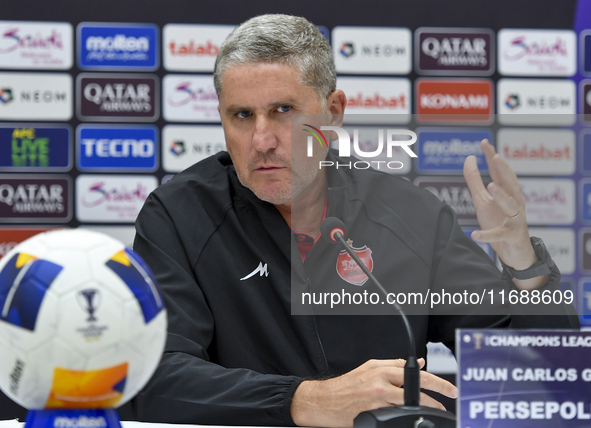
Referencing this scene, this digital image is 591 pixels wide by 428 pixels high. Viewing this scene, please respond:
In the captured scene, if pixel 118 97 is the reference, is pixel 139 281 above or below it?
below

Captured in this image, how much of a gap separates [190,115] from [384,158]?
1543 mm

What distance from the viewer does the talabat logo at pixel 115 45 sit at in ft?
7.23

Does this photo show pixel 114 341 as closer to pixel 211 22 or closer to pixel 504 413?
pixel 504 413

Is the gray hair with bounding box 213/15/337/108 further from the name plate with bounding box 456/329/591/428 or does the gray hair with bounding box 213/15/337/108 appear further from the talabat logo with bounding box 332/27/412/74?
the talabat logo with bounding box 332/27/412/74

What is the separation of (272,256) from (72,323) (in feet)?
2.47

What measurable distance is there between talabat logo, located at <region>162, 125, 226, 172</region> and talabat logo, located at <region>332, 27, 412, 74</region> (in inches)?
21.3

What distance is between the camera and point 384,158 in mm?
829

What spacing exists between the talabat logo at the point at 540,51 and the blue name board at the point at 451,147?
1653 millimetres

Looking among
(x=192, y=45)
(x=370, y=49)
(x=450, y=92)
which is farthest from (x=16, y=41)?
(x=450, y=92)

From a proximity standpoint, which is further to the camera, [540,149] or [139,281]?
[540,149]

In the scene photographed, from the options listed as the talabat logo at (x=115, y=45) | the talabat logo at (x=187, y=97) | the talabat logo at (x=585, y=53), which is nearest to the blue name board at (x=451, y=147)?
the talabat logo at (x=187, y=97)

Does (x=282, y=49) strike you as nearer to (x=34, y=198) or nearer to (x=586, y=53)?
(x=34, y=198)

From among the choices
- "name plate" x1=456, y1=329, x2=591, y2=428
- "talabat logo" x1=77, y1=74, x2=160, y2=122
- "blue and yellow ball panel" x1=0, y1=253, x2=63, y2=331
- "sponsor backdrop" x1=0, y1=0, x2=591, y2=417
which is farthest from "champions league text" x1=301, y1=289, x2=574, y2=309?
"talabat logo" x1=77, y1=74, x2=160, y2=122

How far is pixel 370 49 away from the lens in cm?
227
